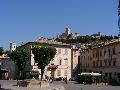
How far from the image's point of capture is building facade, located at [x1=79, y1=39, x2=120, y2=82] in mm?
66944

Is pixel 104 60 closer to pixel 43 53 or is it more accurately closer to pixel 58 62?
pixel 58 62

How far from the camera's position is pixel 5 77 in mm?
86062

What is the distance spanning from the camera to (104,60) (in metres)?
73.4

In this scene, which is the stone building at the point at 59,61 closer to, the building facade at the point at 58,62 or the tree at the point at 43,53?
the building facade at the point at 58,62

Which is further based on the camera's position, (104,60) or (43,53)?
(104,60)

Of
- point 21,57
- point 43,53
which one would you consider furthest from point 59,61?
point 43,53

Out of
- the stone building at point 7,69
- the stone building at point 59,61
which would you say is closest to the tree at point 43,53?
the stone building at point 59,61

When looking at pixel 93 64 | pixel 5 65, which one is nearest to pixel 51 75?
pixel 93 64

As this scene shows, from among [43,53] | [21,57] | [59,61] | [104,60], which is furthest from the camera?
[59,61]

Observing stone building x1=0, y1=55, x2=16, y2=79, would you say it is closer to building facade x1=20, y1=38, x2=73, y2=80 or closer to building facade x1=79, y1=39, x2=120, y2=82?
building facade x1=20, y1=38, x2=73, y2=80

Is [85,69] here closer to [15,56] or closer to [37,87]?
[15,56]

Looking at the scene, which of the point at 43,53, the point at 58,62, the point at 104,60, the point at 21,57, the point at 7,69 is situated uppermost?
the point at 21,57

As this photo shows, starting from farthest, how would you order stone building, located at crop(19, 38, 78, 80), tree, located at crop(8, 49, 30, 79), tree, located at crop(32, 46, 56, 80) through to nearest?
stone building, located at crop(19, 38, 78, 80) → tree, located at crop(8, 49, 30, 79) → tree, located at crop(32, 46, 56, 80)

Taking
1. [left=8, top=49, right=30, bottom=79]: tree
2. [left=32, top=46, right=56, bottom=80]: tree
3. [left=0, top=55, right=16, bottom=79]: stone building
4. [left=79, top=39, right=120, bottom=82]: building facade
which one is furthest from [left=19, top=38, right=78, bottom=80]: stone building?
[left=32, top=46, right=56, bottom=80]: tree
